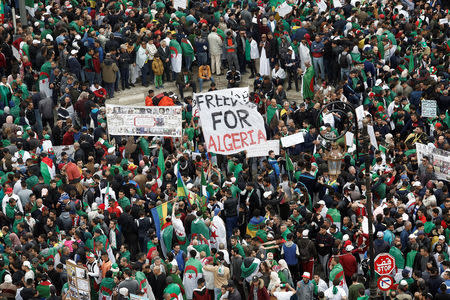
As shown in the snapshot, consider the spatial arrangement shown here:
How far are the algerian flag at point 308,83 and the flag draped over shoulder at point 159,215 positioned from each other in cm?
857

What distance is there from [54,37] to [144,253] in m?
11.7

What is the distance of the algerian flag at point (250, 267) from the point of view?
2320cm

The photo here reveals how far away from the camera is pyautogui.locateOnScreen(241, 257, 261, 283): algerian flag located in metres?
23.2

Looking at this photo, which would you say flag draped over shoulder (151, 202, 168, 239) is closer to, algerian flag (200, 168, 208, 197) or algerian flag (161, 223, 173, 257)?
algerian flag (161, 223, 173, 257)

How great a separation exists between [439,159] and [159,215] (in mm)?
6619

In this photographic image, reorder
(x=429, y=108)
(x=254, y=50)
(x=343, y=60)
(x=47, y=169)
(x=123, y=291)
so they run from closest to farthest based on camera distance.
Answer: (x=123, y=291), (x=47, y=169), (x=429, y=108), (x=343, y=60), (x=254, y=50)

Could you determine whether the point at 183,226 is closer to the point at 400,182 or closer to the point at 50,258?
the point at 50,258

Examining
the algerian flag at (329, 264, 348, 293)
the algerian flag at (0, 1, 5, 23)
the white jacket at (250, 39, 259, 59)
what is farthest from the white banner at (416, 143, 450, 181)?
the algerian flag at (0, 1, 5, 23)

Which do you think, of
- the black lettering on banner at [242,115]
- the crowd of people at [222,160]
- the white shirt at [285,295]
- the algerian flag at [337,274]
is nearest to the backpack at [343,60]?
the crowd of people at [222,160]

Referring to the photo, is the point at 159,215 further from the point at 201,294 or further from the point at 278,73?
the point at 278,73

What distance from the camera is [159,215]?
2480 centimetres

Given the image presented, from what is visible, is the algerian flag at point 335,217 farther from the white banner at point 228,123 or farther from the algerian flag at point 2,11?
the algerian flag at point 2,11

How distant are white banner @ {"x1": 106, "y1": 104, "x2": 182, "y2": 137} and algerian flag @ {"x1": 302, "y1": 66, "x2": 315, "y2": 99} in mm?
5056

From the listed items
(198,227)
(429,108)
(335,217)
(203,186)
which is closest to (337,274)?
(335,217)
